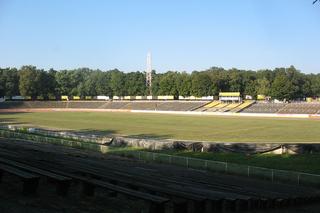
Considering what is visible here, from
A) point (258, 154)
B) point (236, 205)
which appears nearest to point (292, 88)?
point (258, 154)

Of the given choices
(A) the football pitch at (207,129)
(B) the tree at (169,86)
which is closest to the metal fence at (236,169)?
(A) the football pitch at (207,129)

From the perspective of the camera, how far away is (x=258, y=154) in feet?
109

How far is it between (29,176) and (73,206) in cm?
125

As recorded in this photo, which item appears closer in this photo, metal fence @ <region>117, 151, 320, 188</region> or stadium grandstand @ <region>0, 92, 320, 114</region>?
metal fence @ <region>117, 151, 320, 188</region>

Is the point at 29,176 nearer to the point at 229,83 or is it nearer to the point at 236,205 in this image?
the point at 236,205

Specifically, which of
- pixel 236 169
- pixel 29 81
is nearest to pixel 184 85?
pixel 29 81

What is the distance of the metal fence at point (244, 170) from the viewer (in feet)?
65.2

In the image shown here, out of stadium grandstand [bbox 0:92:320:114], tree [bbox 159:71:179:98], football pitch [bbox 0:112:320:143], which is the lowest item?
football pitch [bbox 0:112:320:143]

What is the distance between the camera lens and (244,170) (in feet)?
74.4

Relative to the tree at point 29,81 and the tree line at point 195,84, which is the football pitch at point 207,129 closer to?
the tree line at point 195,84

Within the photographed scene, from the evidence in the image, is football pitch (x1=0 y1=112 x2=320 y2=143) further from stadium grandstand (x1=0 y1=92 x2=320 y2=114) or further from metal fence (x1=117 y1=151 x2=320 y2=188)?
stadium grandstand (x1=0 y1=92 x2=320 y2=114)

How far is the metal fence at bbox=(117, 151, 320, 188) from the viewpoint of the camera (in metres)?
19.9

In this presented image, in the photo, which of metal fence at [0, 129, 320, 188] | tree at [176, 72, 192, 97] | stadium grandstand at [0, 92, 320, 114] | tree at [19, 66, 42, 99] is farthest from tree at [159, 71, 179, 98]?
metal fence at [0, 129, 320, 188]

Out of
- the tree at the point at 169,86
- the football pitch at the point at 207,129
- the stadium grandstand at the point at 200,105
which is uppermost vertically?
the tree at the point at 169,86
